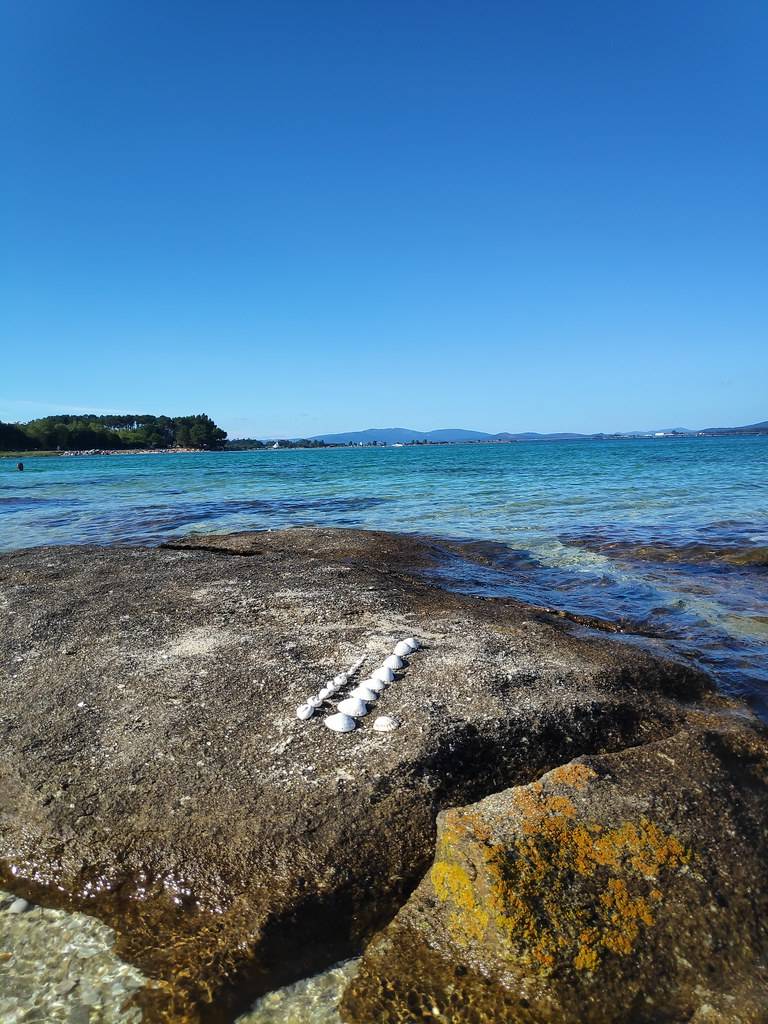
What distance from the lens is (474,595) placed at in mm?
7469

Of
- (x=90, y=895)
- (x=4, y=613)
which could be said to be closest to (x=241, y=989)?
(x=90, y=895)

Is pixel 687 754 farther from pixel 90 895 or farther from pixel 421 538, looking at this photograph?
pixel 421 538

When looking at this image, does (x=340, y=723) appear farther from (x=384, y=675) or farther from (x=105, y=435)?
(x=105, y=435)

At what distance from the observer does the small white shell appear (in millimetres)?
3951

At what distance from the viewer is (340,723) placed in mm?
3490

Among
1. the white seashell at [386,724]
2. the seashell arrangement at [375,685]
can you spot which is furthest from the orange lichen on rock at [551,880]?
the seashell arrangement at [375,685]

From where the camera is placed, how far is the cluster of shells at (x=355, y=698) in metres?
3.50

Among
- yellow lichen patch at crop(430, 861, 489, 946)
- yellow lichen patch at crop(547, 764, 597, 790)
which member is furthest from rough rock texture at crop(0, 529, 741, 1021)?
yellow lichen patch at crop(547, 764, 597, 790)

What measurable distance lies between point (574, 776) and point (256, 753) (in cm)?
166

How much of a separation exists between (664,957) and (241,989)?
157cm

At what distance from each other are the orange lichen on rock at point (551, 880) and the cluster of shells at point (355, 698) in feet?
3.03

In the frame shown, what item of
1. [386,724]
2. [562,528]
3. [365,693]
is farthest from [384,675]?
[562,528]

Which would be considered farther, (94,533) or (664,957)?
(94,533)

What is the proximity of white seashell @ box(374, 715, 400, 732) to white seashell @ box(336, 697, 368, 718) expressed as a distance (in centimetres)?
16
